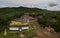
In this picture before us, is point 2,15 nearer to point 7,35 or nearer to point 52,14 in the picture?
point 7,35

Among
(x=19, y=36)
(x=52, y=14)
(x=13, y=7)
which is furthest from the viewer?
(x=13, y=7)

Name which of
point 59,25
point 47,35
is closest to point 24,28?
point 47,35

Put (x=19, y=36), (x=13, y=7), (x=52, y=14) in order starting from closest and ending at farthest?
(x=19, y=36), (x=52, y=14), (x=13, y=7)

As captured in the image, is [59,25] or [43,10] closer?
[59,25]

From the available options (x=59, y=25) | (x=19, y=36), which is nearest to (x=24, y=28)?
(x=19, y=36)

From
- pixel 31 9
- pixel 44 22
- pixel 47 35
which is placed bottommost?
pixel 47 35

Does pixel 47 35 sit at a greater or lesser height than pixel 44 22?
lesser
